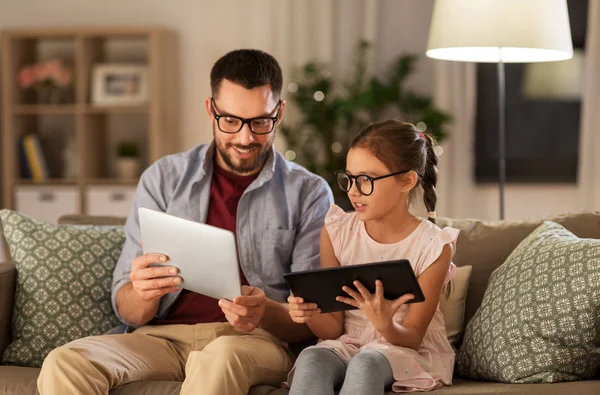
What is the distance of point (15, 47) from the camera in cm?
522

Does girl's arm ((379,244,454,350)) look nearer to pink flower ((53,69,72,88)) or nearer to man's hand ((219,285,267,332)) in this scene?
man's hand ((219,285,267,332))

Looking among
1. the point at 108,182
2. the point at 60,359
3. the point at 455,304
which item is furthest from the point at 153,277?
the point at 108,182

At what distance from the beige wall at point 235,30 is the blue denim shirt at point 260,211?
2853 mm

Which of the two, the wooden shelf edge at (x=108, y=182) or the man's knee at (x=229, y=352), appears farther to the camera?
the wooden shelf edge at (x=108, y=182)

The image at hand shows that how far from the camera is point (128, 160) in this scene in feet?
17.2

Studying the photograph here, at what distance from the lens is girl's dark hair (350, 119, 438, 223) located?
213cm

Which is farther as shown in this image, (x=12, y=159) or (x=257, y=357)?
(x=12, y=159)

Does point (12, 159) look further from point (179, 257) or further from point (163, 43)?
point (179, 257)

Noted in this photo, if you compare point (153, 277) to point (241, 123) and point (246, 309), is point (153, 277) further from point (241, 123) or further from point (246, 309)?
point (241, 123)

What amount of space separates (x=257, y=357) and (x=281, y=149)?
3165mm

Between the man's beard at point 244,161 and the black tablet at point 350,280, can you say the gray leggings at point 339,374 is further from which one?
the man's beard at point 244,161

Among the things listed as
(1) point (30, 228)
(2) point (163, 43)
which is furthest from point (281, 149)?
(1) point (30, 228)

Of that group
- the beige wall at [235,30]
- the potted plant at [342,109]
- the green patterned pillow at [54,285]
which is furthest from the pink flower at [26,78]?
the green patterned pillow at [54,285]

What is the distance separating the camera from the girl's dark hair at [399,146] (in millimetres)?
2131
